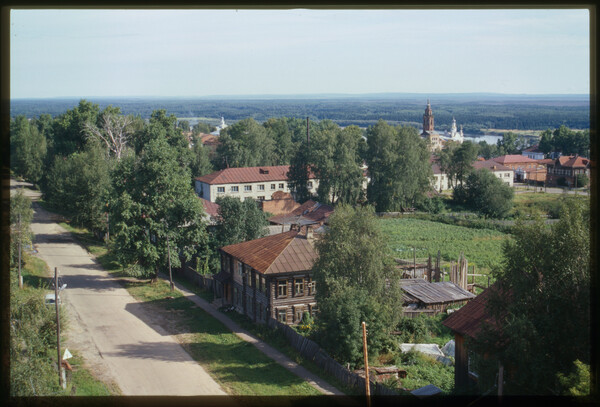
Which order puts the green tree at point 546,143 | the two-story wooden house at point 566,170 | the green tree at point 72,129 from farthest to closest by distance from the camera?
the green tree at point 546,143
the two-story wooden house at point 566,170
the green tree at point 72,129

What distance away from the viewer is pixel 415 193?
106 feet

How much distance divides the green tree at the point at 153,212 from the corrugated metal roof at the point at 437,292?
7389mm

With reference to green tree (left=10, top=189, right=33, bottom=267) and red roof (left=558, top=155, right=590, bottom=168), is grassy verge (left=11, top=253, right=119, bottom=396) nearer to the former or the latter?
green tree (left=10, top=189, right=33, bottom=267)

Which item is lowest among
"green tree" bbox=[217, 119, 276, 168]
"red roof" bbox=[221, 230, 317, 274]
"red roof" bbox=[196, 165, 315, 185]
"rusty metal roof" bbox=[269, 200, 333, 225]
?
"rusty metal roof" bbox=[269, 200, 333, 225]

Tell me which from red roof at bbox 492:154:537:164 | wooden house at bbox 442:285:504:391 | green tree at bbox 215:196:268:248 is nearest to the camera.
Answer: wooden house at bbox 442:285:504:391

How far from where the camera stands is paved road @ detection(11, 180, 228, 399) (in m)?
9.88

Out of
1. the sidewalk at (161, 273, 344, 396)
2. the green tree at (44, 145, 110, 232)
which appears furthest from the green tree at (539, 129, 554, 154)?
the sidewalk at (161, 273, 344, 396)

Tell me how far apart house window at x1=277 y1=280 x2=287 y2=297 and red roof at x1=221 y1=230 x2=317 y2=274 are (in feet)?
1.35

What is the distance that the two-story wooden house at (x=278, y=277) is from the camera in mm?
13453

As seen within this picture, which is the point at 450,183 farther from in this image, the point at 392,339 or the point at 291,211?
the point at 392,339

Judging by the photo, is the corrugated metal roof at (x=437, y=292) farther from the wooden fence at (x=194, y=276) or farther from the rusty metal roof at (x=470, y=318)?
the wooden fence at (x=194, y=276)

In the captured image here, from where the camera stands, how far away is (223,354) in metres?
11.7

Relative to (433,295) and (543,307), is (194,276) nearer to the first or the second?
(433,295)

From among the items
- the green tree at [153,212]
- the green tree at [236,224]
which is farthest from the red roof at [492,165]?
the green tree at [153,212]
